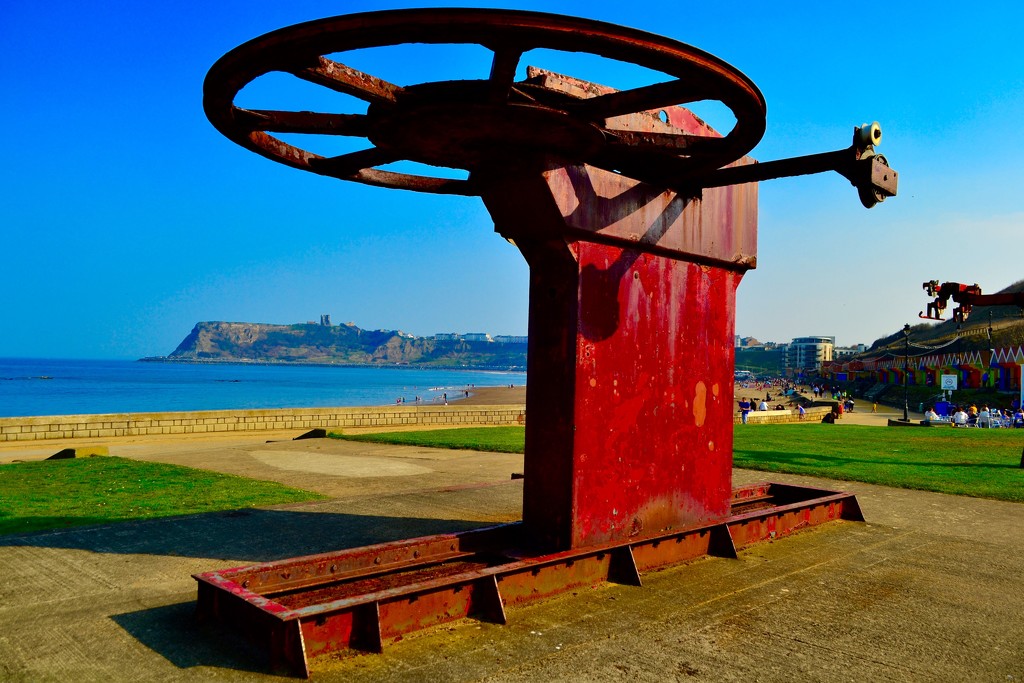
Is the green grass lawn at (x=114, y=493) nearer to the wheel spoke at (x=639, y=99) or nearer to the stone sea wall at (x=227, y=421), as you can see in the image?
the wheel spoke at (x=639, y=99)

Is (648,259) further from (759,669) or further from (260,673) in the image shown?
(260,673)

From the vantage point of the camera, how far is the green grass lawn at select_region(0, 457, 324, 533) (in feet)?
25.5

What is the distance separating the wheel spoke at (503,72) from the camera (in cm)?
387

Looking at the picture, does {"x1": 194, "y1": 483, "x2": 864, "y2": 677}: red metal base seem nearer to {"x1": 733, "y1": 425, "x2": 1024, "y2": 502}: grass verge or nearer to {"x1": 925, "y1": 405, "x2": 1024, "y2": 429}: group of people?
{"x1": 733, "y1": 425, "x2": 1024, "y2": 502}: grass verge

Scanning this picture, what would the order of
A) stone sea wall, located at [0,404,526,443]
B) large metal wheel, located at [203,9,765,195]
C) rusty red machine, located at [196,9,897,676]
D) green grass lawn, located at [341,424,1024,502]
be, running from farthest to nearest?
stone sea wall, located at [0,404,526,443]
green grass lawn, located at [341,424,1024,502]
rusty red machine, located at [196,9,897,676]
large metal wheel, located at [203,9,765,195]

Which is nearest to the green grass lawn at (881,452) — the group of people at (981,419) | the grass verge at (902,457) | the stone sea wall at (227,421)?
the grass verge at (902,457)

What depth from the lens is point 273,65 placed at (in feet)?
13.4

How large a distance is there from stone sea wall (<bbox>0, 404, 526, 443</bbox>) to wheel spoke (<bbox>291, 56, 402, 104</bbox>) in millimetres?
17174

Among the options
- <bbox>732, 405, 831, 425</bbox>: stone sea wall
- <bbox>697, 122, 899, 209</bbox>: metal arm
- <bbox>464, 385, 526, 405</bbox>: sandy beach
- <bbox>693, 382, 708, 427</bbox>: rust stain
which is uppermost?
<bbox>697, 122, 899, 209</bbox>: metal arm

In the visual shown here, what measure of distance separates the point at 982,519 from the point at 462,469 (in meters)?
7.35

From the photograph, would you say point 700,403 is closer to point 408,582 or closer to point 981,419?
point 408,582

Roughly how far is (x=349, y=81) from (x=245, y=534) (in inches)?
177

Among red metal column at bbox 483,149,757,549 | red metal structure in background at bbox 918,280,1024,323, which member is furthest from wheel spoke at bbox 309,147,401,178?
red metal structure in background at bbox 918,280,1024,323

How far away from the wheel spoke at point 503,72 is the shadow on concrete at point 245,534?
4121 mm
